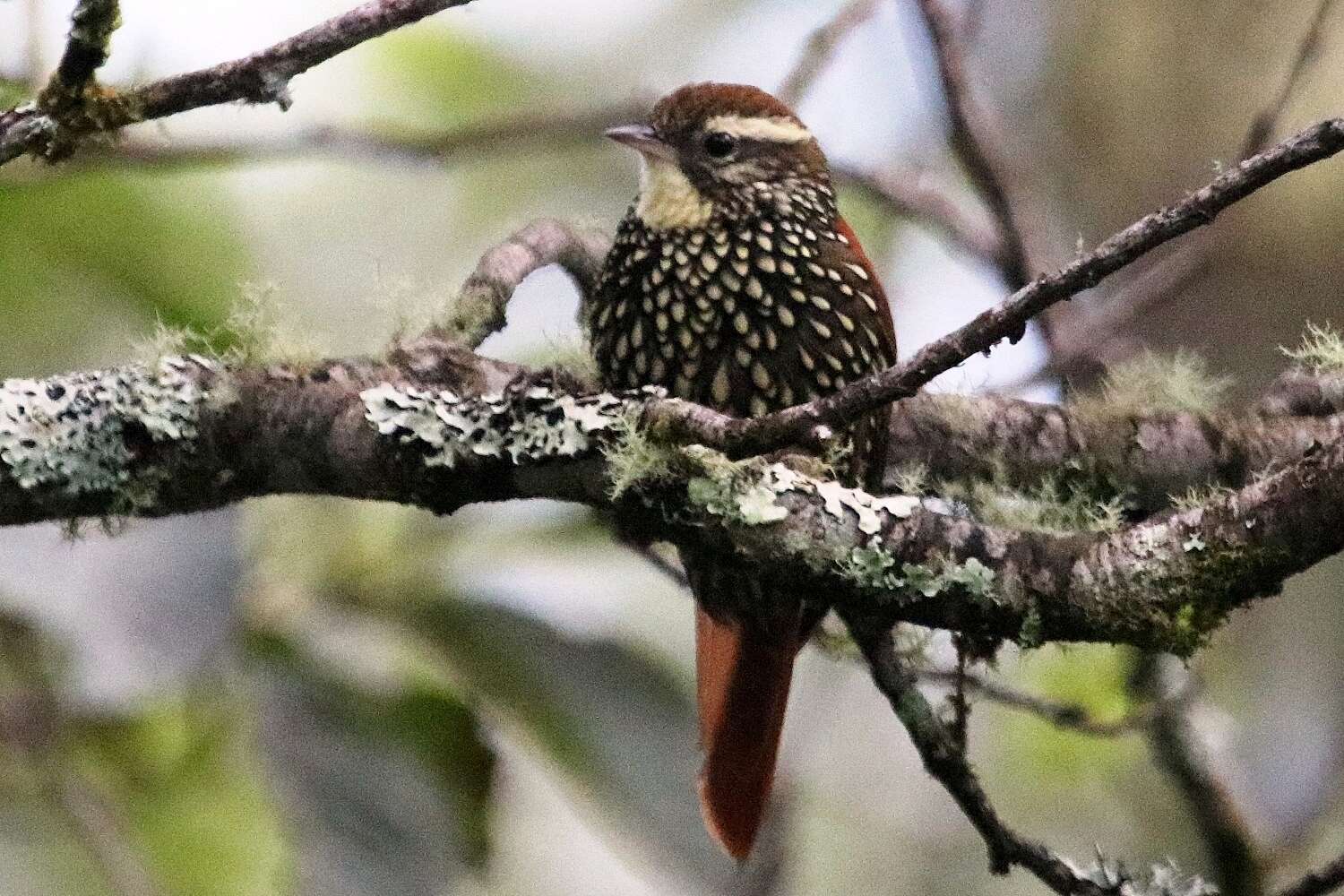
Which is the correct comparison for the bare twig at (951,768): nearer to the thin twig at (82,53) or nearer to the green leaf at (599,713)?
the green leaf at (599,713)

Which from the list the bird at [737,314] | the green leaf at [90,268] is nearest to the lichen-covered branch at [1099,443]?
the bird at [737,314]

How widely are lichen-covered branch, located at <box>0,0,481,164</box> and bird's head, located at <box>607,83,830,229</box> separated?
40.0 inches

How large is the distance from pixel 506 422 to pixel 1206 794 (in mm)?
1647

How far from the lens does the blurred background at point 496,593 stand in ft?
7.22

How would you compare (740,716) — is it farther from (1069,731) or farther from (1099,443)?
(1069,731)

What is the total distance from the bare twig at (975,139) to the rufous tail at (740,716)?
0.91m

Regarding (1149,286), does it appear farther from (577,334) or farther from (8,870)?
(8,870)

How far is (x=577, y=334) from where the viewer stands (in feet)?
8.33

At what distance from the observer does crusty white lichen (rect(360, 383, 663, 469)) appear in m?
1.75

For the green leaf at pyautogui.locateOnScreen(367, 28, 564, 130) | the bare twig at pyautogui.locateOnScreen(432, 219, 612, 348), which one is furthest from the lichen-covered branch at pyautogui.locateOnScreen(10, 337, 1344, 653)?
the green leaf at pyautogui.locateOnScreen(367, 28, 564, 130)

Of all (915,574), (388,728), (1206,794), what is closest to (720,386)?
(388,728)

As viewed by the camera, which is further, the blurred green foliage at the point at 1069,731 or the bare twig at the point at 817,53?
the blurred green foliage at the point at 1069,731

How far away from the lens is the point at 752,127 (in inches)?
102

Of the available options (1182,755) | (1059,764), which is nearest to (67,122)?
(1182,755)
